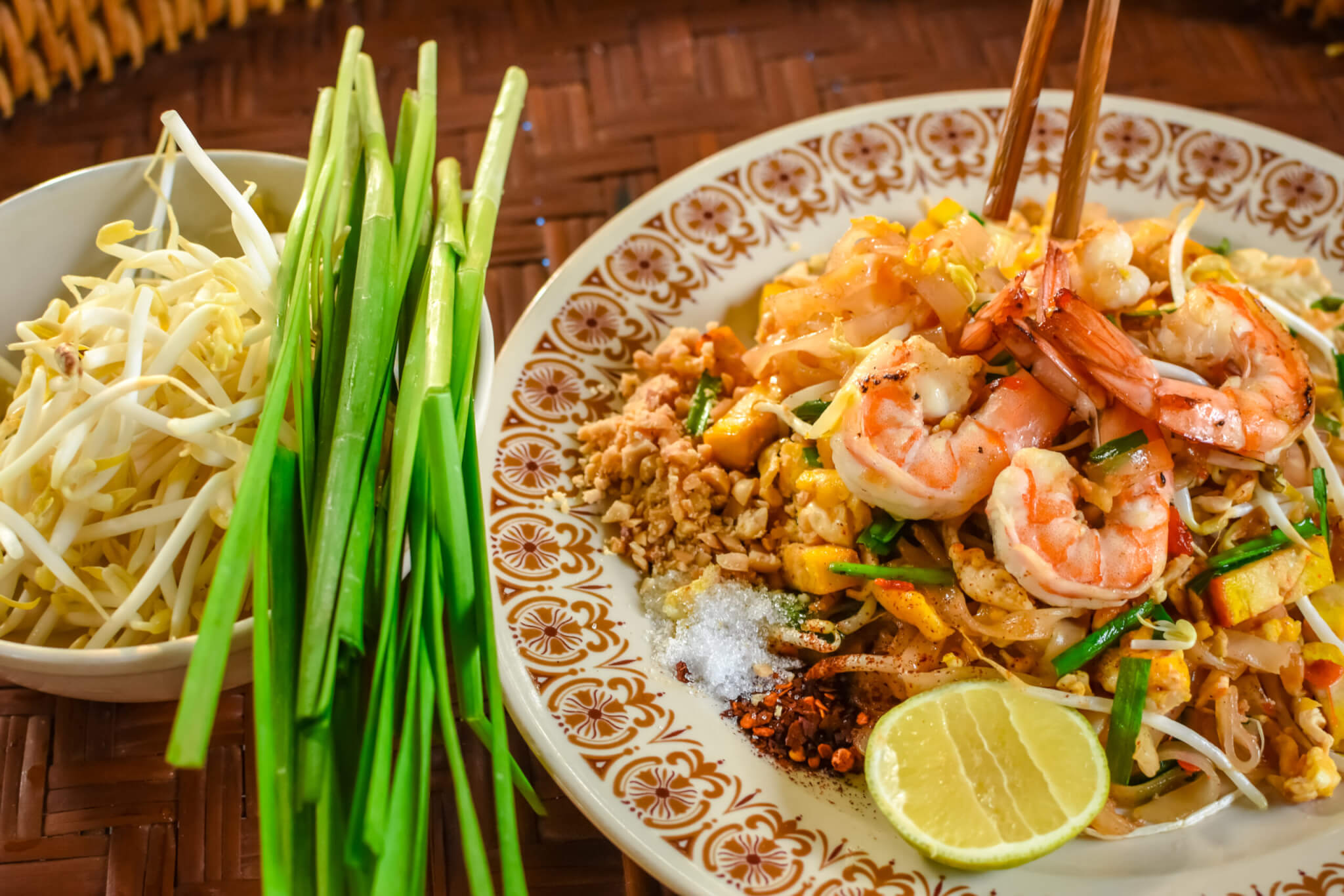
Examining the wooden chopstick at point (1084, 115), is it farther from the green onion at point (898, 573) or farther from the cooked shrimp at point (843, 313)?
the green onion at point (898, 573)

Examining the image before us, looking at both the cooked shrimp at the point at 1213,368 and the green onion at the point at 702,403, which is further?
the green onion at the point at 702,403

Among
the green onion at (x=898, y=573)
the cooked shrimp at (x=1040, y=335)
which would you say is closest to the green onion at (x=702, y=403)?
the green onion at (x=898, y=573)

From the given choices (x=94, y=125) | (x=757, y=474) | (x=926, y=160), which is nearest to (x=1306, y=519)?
(x=757, y=474)

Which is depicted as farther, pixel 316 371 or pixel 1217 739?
pixel 1217 739

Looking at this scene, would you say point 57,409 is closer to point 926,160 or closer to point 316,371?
point 316,371

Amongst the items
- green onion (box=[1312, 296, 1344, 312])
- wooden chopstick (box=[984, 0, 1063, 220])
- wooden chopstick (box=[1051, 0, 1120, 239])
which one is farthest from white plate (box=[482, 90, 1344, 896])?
wooden chopstick (box=[1051, 0, 1120, 239])

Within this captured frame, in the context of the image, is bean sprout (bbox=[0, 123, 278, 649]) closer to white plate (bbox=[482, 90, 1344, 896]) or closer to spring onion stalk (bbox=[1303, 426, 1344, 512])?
white plate (bbox=[482, 90, 1344, 896])
